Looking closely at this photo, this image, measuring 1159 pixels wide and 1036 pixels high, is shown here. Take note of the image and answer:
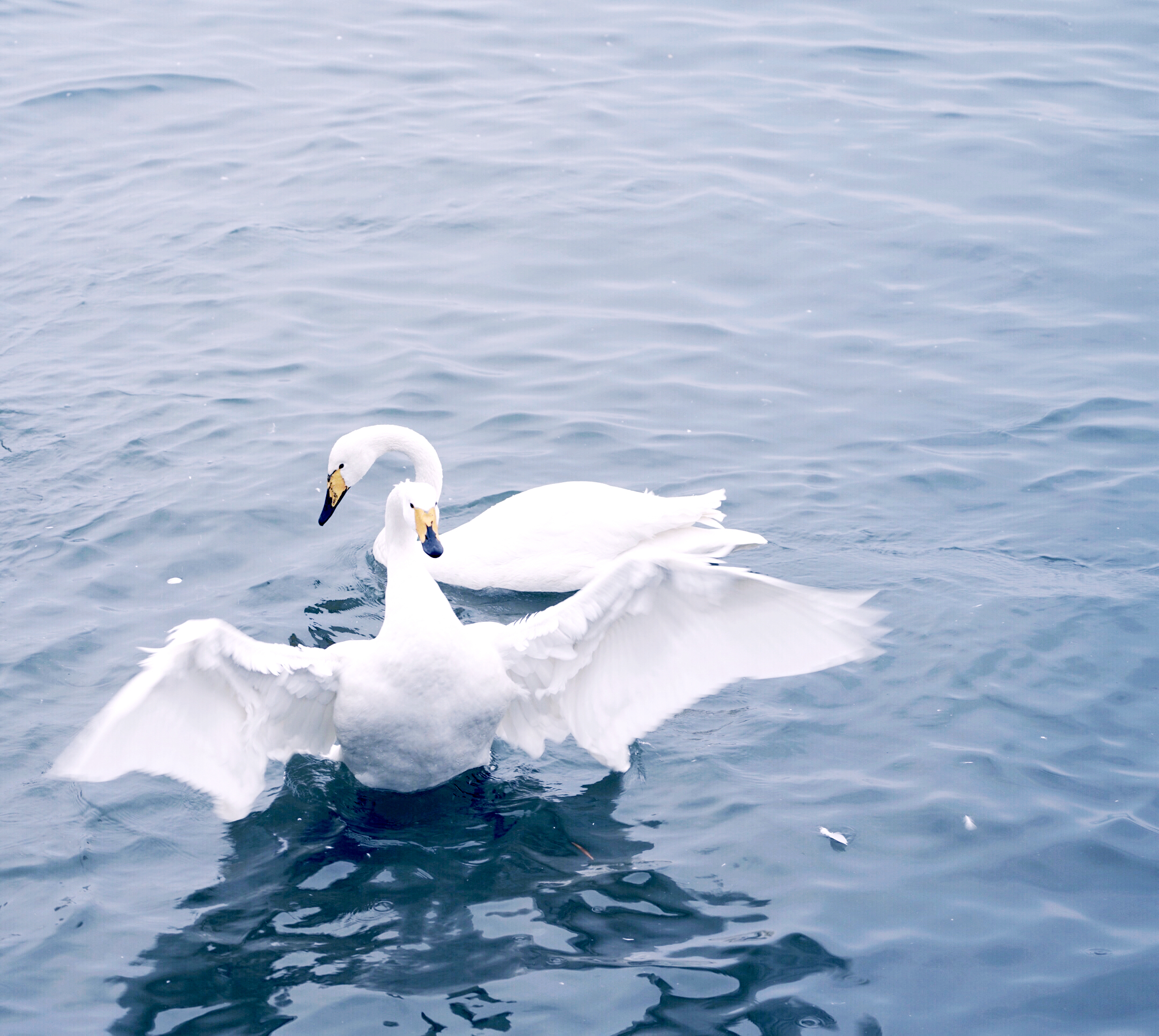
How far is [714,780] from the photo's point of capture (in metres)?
6.75

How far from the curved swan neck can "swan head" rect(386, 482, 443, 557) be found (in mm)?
1287

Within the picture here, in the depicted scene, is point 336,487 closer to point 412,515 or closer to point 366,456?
point 366,456

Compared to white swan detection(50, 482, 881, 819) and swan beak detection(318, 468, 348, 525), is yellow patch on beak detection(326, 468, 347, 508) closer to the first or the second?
swan beak detection(318, 468, 348, 525)

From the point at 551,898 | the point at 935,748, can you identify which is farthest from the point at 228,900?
the point at 935,748

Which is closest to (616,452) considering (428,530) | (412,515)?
(412,515)

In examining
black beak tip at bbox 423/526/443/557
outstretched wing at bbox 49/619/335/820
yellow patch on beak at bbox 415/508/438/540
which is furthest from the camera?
yellow patch on beak at bbox 415/508/438/540

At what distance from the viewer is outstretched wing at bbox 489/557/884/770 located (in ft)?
19.5

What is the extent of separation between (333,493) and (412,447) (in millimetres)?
627

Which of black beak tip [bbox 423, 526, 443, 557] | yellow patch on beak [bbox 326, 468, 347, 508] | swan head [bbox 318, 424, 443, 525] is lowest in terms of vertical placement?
yellow patch on beak [bbox 326, 468, 347, 508]

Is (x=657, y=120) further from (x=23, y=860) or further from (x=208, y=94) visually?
(x=23, y=860)

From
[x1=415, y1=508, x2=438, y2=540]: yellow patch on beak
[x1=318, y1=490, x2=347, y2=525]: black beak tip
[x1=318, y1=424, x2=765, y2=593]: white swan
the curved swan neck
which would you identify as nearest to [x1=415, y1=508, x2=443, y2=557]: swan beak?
[x1=415, y1=508, x2=438, y2=540]: yellow patch on beak

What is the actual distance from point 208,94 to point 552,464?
9.11m

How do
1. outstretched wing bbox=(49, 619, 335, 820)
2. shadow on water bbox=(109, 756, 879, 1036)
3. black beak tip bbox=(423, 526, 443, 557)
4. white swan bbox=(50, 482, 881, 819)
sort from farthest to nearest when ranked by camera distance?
1. black beak tip bbox=(423, 526, 443, 557)
2. white swan bbox=(50, 482, 881, 819)
3. outstretched wing bbox=(49, 619, 335, 820)
4. shadow on water bbox=(109, 756, 879, 1036)

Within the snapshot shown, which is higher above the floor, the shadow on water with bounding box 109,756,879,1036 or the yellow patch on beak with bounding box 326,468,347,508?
the yellow patch on beak with bounding box 326,468,347,508
